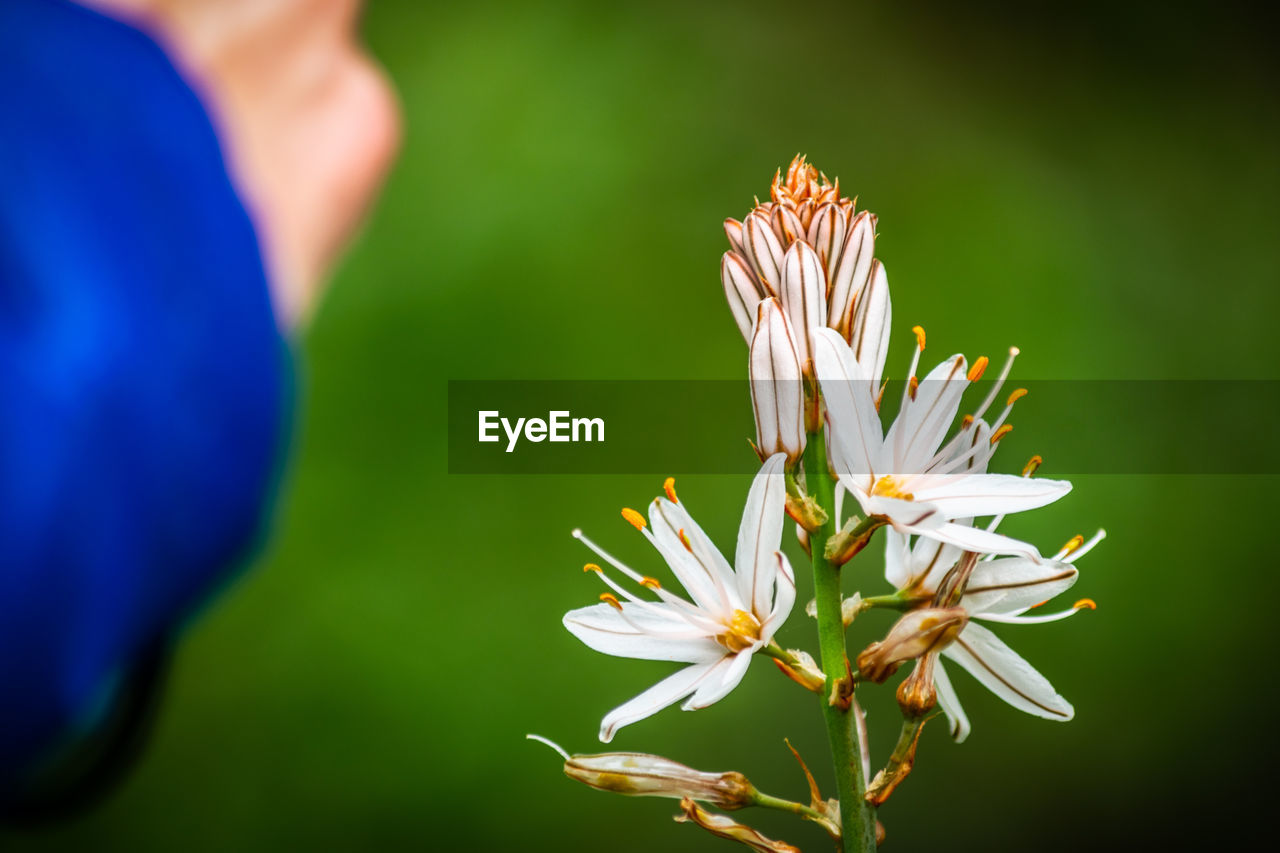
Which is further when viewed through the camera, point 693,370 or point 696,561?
point 693,370

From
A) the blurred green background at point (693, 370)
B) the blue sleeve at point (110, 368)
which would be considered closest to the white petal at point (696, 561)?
the blue sleeve at point (110, 368)

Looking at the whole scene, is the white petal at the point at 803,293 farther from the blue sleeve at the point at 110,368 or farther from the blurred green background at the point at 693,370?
the blurred green background at the point at 693,370

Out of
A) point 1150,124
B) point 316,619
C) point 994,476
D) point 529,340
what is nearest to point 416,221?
point 529,340

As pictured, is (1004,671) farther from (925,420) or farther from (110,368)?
(110,368)

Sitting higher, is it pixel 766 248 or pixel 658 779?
pixel 766 248

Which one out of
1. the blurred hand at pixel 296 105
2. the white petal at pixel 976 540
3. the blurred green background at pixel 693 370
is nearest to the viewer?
the white petal at pixel 976 540

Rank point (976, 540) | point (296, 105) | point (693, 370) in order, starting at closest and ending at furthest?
point (976, 540) → point (296, 105) → point (693, 370)

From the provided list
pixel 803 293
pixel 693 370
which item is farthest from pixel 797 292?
pixel 693 370

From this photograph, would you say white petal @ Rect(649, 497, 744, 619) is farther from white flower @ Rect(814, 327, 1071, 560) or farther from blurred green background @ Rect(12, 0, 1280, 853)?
blurred green background @ Rect(12, 0, 1280, 853)
